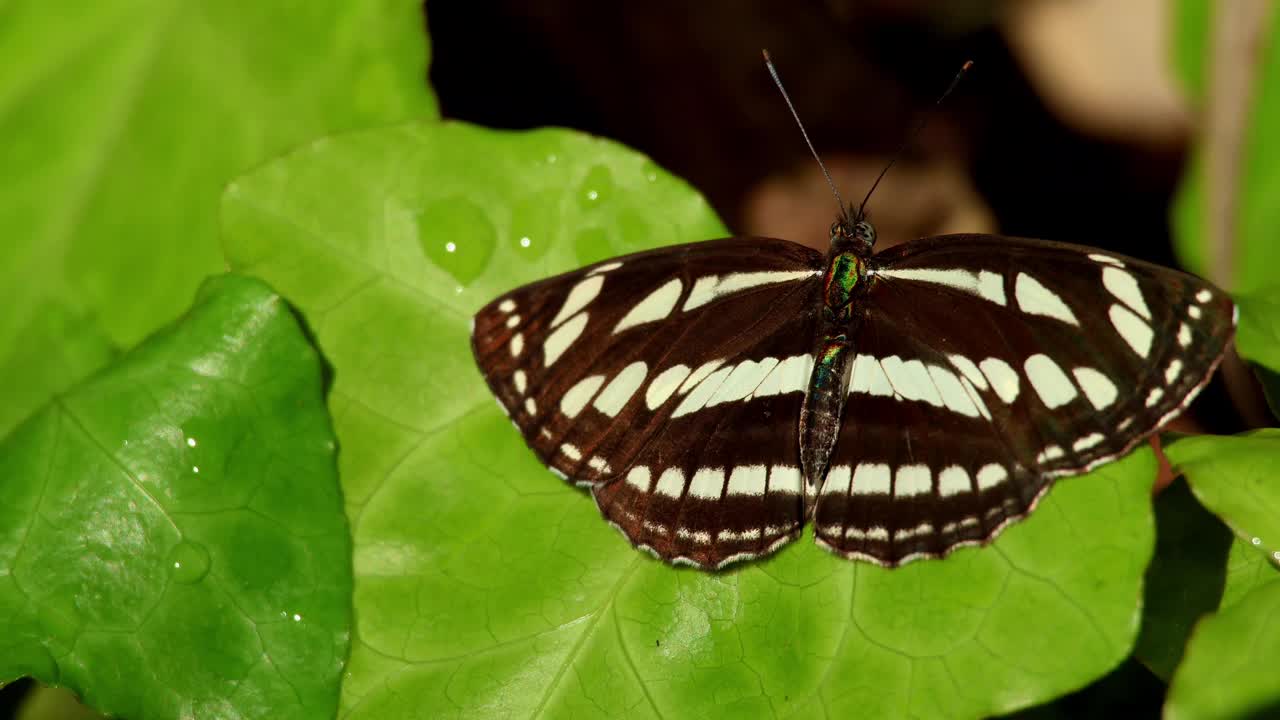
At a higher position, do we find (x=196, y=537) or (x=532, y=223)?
(x=532, y=223)

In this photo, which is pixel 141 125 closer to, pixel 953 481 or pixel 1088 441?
pixel 953 481

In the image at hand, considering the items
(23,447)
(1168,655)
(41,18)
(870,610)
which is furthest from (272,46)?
(1168,655)

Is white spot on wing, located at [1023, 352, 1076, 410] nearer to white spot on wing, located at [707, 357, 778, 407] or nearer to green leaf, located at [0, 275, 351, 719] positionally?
white spot on wing, located at [707, 357, 778, 407]

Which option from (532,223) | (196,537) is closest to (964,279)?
(532,223)

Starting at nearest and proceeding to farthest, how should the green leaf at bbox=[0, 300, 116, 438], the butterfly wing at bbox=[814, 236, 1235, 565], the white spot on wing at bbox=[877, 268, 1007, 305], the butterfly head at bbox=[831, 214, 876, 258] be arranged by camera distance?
the butterfly wing at bbox=[814, 236, 1235, 565] < the white spot on wing at bbox=[877, 268, 1007, 305] < the butterfly head at bbox=[831, 214, 876, 258] < the green leaf at bbox=[0, 300, 116, 438]

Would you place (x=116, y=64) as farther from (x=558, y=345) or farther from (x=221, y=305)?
(x=558, y=345)

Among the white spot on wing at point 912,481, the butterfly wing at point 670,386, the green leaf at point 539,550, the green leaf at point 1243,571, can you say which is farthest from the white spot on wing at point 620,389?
the green leaf at point 1243,571

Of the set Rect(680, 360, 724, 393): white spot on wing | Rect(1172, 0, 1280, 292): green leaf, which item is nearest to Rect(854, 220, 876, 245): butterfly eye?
Rect(680, 360, 724, 393): white spot on wing
